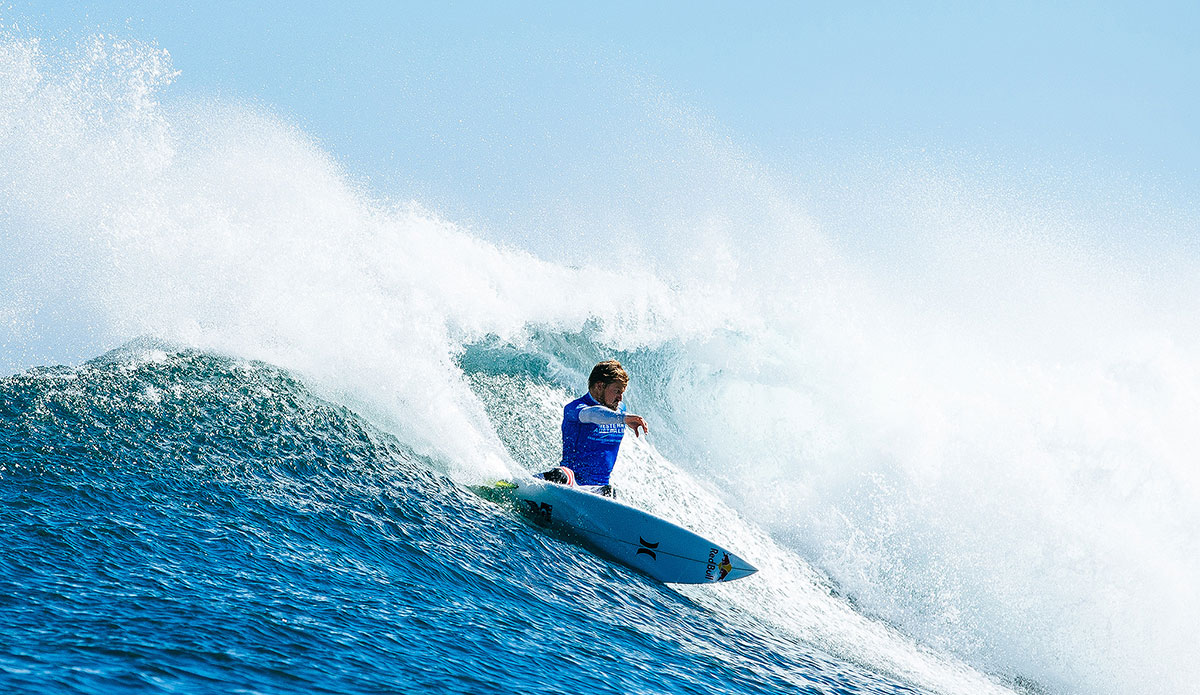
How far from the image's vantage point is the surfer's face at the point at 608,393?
802cm

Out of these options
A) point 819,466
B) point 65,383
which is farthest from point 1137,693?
point 65,383

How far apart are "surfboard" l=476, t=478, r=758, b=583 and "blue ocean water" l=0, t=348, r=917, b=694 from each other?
215 mm

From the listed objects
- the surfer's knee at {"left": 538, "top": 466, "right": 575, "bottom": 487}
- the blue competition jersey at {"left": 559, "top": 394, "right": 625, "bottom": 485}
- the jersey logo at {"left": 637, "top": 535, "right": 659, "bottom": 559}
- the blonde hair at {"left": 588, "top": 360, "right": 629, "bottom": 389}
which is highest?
the blonde hair at {"left": 588, "top": 360, "right": 629, "bottom": 389}

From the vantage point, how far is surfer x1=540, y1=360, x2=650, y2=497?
8.02 m

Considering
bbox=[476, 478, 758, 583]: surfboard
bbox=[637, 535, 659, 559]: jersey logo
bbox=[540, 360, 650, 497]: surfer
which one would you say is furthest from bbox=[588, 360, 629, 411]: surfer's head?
bbox=[637, 535, 659, 559]: jersey logo

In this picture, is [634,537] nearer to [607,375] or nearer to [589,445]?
[589,445]

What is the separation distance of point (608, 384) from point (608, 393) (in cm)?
9

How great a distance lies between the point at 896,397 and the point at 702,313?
374cm

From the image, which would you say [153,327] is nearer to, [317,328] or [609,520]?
[317,328]

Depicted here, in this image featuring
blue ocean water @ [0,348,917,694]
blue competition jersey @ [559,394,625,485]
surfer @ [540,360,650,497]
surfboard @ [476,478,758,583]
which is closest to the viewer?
blue ocean water @ [0,348,917,694]

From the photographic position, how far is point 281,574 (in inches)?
219

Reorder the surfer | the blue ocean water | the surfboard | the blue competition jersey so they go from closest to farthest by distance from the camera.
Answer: the blue ocean water, the surfboard, the surfer, the blue competition jersey

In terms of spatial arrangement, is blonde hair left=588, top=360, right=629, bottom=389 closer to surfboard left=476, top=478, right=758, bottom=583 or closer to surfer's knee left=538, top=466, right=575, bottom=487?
surfer's knee left=538, top=466, right=575, bottom=487

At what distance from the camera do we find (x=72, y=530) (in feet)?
18.1
